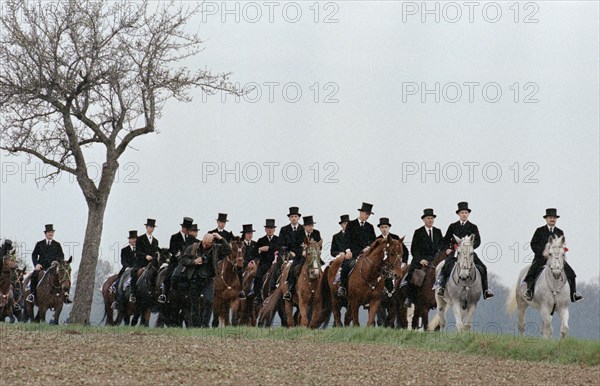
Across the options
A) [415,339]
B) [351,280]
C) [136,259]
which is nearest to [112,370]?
[415,339]

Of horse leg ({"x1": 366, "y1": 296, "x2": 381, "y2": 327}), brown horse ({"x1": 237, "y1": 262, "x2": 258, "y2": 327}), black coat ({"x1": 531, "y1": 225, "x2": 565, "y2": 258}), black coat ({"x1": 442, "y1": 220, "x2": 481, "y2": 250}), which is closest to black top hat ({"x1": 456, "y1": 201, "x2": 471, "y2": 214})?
black coat ({"x1": 442, "y1": 220, "x2": 481, "y2": 250})

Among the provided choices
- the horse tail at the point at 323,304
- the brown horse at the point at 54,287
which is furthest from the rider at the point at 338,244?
the brown horse at the point at 54,287

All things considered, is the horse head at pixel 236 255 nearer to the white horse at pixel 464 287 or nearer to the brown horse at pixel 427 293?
the brown horse at pixel 427 293

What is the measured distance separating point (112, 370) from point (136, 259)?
13.8 metres

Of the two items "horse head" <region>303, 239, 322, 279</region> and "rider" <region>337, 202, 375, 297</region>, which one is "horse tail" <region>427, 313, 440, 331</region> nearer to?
"rider" <region>337, 202, 375, 297</region>

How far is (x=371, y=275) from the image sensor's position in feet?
77.7

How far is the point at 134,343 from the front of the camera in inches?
762

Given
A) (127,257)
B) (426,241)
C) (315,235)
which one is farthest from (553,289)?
(127,257)

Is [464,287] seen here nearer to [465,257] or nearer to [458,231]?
[465,257]

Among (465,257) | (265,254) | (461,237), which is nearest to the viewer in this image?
(465,257)

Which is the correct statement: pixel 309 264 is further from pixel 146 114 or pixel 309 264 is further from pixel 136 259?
pixel 146 114

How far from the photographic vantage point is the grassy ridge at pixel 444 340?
66.5 ft

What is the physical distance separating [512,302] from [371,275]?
13.7ft

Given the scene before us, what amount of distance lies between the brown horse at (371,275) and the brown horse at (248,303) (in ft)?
16.5
